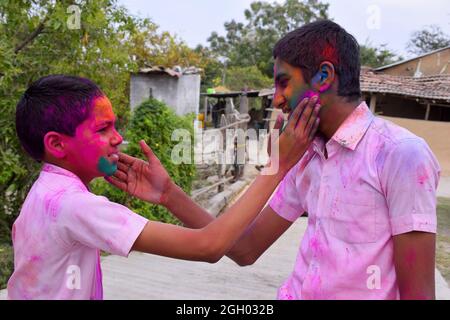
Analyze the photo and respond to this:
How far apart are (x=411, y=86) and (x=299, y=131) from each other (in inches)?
672

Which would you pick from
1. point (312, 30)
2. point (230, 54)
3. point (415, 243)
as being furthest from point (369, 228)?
point (230, 54)

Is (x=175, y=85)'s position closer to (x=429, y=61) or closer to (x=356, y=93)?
(x=429, y=61)

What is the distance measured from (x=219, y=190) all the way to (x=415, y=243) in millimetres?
8387

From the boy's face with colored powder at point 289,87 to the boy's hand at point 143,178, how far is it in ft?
1.93

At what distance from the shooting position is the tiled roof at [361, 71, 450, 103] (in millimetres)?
16000

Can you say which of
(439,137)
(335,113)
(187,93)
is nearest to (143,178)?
(335,113)

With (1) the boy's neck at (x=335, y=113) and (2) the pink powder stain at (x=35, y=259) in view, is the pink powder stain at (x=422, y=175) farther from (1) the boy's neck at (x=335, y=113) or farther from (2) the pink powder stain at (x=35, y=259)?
(2) the pink powder stain at (x=35, y=259)

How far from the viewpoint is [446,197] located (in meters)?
11.8

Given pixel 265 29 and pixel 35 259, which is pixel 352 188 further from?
pixel 265 29

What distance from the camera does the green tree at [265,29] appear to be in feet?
119

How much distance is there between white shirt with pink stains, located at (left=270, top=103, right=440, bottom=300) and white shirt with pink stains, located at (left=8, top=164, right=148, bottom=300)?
61 cm

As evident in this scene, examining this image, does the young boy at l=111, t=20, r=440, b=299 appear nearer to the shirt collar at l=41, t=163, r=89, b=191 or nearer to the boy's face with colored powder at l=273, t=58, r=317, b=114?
the boy's face with colored powder at l=273, t=58, r=317, b=114

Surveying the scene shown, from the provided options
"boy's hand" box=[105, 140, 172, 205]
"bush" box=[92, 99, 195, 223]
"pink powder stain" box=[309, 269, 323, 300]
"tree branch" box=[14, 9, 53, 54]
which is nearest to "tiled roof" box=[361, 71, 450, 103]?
"bush" box=[92, 99, 195, 223]

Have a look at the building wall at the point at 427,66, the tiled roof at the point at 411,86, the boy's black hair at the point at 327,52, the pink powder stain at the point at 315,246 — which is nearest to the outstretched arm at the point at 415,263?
the pink powder stain at the point at 315,246
